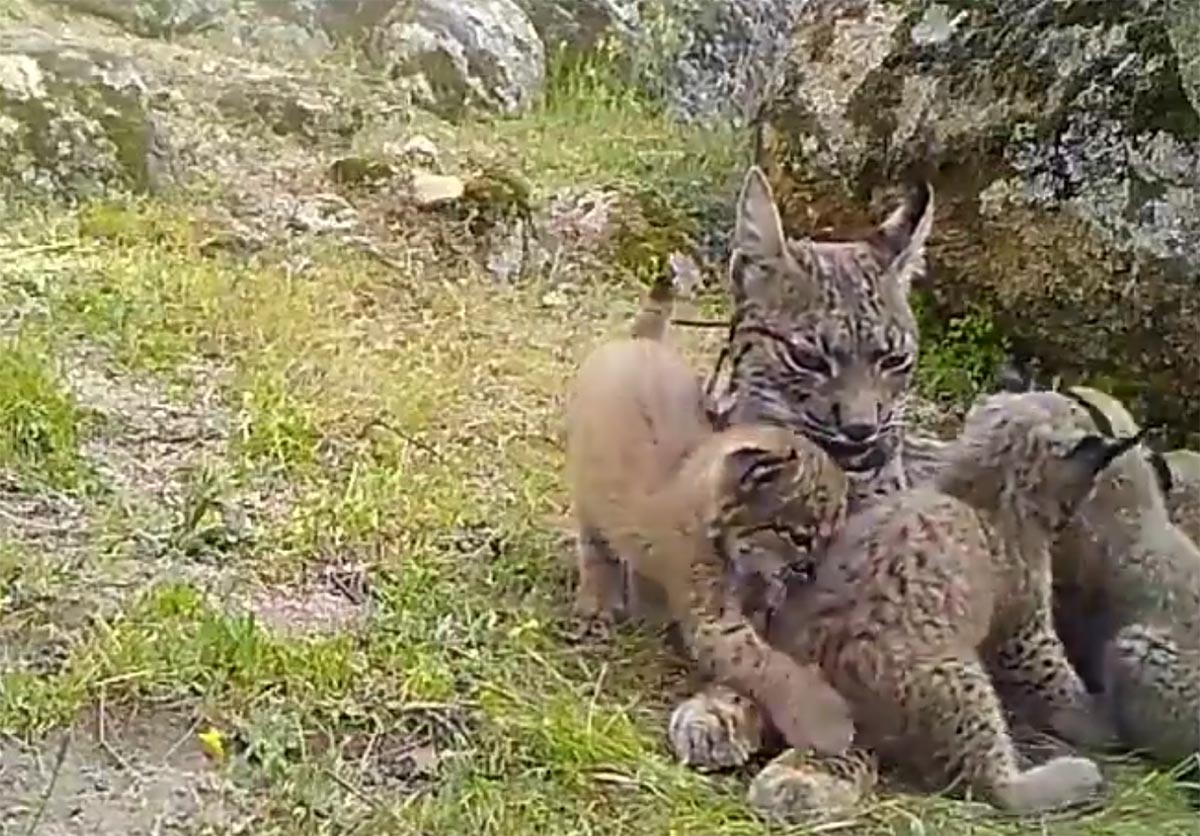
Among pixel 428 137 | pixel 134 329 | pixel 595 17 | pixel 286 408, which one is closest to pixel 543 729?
pixel 286 408

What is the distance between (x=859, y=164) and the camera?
4867 millimetres

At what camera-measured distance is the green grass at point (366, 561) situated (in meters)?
2.68

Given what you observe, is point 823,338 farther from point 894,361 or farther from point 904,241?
point 904,241

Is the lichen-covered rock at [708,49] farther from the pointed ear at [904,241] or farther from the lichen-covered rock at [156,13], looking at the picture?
the pointed ear at [904,241]

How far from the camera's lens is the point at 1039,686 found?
2988 millimetres

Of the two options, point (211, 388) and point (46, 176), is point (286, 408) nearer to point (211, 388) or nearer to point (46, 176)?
point (211, 388)

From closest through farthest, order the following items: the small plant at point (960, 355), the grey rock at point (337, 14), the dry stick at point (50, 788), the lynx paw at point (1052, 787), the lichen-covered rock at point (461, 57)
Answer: the dry stick at point (50, 788)
the lynx paw at point (1052, 787)
the small plant at point (960, 355)
the lichen-covered rock at point (461, 57)
the grey rock at point (337, 14)

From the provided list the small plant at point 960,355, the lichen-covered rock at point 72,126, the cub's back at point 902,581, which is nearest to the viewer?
the cub's back at point 902,581

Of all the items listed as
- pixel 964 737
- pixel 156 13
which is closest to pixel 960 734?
pixel 964 737

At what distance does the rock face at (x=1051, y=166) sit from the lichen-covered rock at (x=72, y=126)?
170 cm

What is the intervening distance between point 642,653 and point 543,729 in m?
0.42

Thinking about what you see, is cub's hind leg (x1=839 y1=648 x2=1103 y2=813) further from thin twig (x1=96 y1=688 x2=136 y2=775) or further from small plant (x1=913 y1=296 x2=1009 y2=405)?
small plant (x1=913 y1=296 x2=1009 y2=405)

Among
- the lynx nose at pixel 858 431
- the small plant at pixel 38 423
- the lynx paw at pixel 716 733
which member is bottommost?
the small plant at pixel 38 423

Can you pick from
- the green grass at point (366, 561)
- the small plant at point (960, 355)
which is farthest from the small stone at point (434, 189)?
the small plant at point (960, 355)
